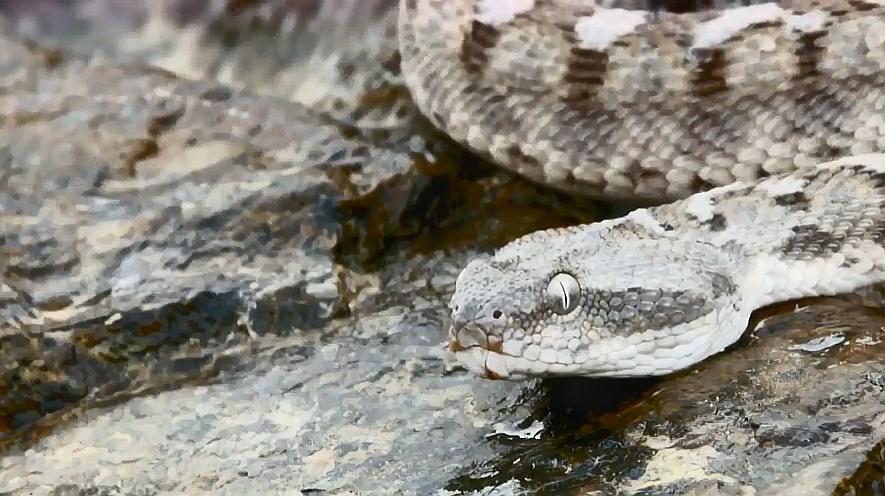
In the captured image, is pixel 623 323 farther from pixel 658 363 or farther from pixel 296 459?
pixel 296 459

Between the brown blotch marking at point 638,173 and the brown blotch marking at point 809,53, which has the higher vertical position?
the brown blotch marking at point 809,53

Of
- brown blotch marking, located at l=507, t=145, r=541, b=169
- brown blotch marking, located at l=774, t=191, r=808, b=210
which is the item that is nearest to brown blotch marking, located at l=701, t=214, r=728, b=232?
brown blotch marking, located at l=774, t=191, r=808, b=210

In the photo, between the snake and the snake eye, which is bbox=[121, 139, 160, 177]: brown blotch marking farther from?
the snake eye

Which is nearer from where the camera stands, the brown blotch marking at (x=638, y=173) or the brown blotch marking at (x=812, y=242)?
the brown blotch marking at (x=812, y=242)

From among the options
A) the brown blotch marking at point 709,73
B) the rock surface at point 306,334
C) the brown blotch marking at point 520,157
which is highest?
the brown blotch marking at point 709,73

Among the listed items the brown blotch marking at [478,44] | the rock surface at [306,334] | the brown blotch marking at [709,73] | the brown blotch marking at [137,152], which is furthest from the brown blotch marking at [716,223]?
the brown blotch marking at [137,152]

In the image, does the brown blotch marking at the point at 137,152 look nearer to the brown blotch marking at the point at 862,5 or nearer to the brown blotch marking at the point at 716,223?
the brown blotch marking at the point at 716,223
